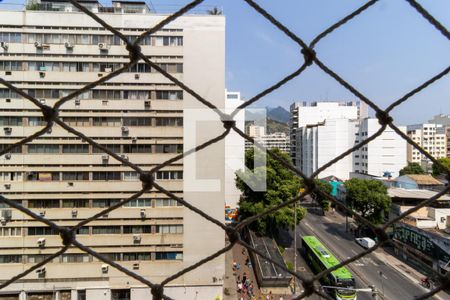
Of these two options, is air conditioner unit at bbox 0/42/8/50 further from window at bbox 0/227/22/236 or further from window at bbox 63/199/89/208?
window at bbox 0/227/22/236

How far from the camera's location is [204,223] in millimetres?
5715

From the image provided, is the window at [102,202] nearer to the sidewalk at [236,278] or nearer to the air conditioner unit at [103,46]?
the air conditioner unit at [103,46]

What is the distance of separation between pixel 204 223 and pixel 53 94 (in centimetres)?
338

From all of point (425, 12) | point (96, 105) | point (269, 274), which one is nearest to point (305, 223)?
point (269, 274)

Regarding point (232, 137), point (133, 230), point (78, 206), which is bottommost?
point (133, 230)

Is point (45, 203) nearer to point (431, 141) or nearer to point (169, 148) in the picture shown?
point (169, 148)

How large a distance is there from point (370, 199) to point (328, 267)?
11.2 ft

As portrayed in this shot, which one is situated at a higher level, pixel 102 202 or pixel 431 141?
pixel 431 141

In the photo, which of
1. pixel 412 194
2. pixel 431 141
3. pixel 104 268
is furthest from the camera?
pixel 431 141

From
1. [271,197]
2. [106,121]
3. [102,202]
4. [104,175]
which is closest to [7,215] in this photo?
[102,202]

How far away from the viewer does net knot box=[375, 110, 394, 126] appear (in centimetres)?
77

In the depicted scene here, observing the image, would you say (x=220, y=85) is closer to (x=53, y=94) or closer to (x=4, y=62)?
(x=53, y=94)

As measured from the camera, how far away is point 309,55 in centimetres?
76

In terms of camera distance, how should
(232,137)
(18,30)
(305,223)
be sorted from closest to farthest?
(18,30) < (232,137) < (305,223)
